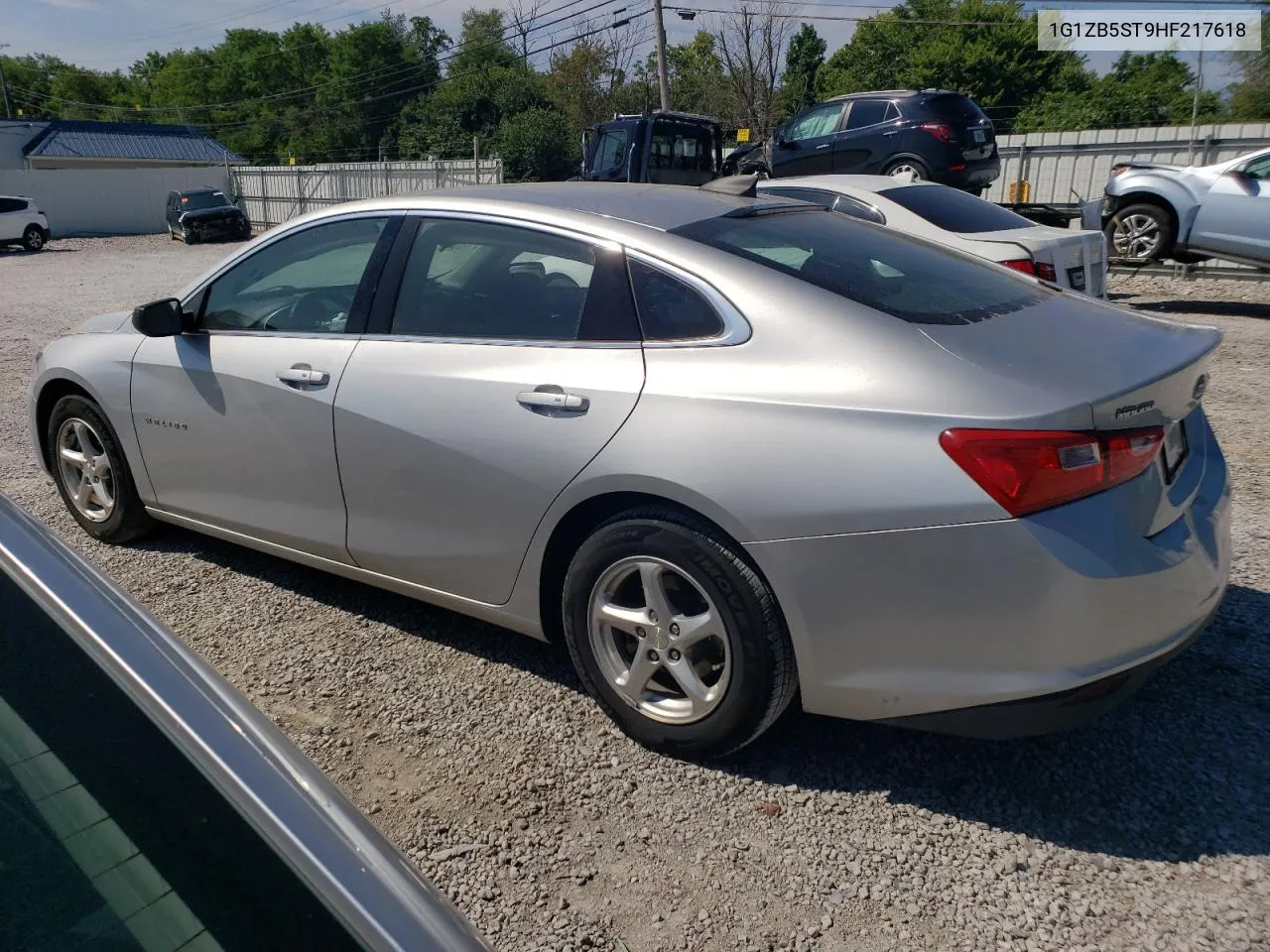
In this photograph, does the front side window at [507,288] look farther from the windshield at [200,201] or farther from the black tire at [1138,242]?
the windshield at [200,201]

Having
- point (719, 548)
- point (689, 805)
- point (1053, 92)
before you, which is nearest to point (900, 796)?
point (689, 805)

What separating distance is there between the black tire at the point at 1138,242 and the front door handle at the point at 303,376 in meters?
10.6

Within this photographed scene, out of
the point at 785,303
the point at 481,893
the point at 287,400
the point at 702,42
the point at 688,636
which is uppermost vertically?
the point at 702,42

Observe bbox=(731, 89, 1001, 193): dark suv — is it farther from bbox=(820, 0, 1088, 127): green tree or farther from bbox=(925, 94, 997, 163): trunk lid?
bbox=(820, 0, 1088, 127): green tree

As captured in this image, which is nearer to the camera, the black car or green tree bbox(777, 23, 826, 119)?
the black car

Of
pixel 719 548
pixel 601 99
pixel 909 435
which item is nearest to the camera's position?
pixel 909 435

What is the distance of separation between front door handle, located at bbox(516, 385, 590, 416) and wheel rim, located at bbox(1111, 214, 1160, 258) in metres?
10.9

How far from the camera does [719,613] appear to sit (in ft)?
9.22

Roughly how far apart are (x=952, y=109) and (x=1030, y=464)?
41.6 feet

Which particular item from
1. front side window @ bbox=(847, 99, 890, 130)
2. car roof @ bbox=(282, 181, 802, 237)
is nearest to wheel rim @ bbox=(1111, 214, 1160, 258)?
front side window @ bbox=(847, 99, 890, 130)

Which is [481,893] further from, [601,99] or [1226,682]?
[601,99]

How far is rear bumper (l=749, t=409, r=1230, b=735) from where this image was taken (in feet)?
7.95

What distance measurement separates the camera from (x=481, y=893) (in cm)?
257

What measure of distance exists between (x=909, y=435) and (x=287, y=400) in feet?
7.44
